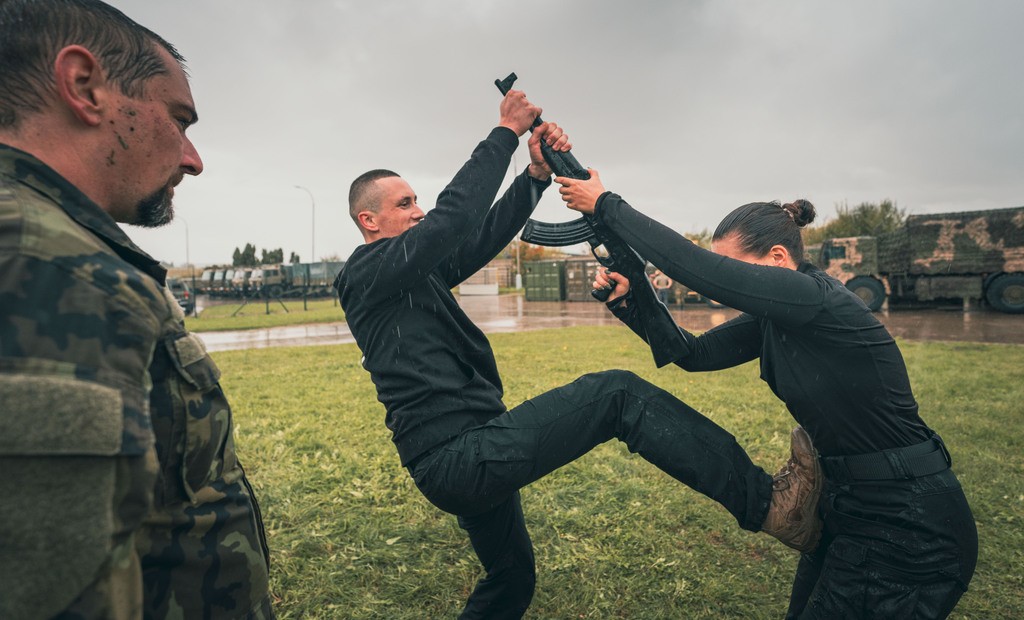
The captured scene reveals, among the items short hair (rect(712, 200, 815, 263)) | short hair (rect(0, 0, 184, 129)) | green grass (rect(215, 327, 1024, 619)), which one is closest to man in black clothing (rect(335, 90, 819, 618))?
short hair (rect(712, 200, 815, 263))

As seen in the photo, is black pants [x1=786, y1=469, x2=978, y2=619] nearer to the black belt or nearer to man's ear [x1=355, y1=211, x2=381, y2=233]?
the black belt

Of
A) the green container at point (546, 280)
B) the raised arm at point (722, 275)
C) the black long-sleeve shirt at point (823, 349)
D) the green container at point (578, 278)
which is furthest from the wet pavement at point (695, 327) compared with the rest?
the raised arm at point (722, 275)

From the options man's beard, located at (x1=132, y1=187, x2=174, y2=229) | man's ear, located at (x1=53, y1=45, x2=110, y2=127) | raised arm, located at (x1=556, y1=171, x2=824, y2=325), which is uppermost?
man's ear, located at (x1=53, y1=45, x2=110, y2=127)

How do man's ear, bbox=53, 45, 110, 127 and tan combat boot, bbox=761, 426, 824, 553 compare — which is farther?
tan combat boot, bbox=761, 426, 824, 553

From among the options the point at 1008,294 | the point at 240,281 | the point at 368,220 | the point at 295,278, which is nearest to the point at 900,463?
the point at 368,220

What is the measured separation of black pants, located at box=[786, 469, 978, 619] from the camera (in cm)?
216

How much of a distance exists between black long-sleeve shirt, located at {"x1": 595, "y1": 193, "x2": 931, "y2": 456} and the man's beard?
170 cm

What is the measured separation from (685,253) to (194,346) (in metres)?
1.80

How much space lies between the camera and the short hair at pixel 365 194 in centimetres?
310

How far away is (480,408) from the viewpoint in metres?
2.59

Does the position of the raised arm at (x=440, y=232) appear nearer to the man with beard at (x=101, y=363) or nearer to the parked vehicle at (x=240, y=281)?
the man with beard at (x=101, y=363)

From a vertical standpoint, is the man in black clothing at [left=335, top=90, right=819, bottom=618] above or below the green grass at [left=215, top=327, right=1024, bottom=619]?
above

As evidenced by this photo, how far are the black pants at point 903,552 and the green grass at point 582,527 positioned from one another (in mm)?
1147

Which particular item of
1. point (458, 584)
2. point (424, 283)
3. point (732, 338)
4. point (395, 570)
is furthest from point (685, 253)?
point (395, 570)
